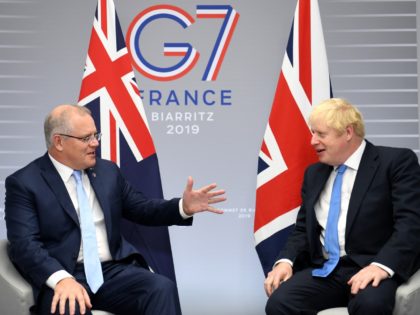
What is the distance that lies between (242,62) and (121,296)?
2.07 metres

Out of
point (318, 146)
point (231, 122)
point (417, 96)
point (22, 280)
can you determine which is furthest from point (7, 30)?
point (417, 96)

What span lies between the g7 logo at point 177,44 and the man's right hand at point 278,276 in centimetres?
182

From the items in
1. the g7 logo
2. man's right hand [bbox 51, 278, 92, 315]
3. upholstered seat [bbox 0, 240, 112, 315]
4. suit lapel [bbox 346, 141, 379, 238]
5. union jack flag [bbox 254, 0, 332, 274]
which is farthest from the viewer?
the g7 logo

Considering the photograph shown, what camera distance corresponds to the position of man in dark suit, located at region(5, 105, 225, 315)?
359cm

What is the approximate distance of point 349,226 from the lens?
146 inches

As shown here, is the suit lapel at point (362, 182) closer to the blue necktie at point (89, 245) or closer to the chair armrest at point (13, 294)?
the blue necktie at point (89, 245)

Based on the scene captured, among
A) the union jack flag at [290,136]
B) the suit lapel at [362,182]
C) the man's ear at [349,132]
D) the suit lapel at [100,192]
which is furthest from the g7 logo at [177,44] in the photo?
the suit lapel at [362,182]

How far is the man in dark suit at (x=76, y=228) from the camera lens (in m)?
3.59

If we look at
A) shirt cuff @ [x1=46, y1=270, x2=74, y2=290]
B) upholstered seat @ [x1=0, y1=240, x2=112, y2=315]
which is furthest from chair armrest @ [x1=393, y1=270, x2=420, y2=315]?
shirt cuff @ [x1=46, y1=270, x2=74, y2=290]

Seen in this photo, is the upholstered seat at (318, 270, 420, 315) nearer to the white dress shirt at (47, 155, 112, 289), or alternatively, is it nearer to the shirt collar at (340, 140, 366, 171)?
the shirt collar at (340, 140, 366, 171)

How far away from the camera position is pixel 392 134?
5.06 metres

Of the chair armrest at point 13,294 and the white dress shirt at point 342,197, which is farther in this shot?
the white dress shirt at point 342,197

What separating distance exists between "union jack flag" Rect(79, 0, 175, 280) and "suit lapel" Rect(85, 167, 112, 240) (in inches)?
19.2

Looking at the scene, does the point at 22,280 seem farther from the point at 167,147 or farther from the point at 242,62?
the point at 242,62
